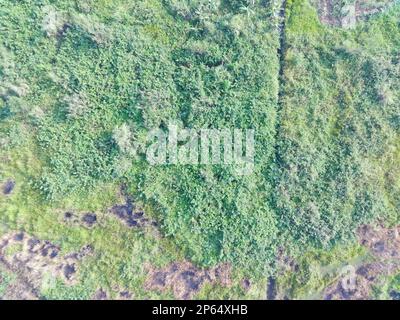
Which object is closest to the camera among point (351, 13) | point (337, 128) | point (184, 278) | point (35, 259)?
point (35, 259)

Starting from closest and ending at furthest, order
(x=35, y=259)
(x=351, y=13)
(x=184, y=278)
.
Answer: (x=35, y=259)
(x=184, y=278)
(x=351, y=13)

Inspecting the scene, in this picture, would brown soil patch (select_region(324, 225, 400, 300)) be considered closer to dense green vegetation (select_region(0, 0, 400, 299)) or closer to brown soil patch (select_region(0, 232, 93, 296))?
dense green vegetation (select_region(0, 0, 400, 299))

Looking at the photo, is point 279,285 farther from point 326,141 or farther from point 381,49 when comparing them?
point 381,49

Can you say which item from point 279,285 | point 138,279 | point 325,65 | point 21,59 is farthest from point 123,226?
point 325,65

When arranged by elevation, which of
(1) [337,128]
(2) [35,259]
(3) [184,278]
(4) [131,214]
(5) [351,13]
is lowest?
(3) [184,278]

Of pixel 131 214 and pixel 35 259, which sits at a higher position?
pixel 131 214

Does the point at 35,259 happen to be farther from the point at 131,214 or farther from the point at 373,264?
the point at 373,264
